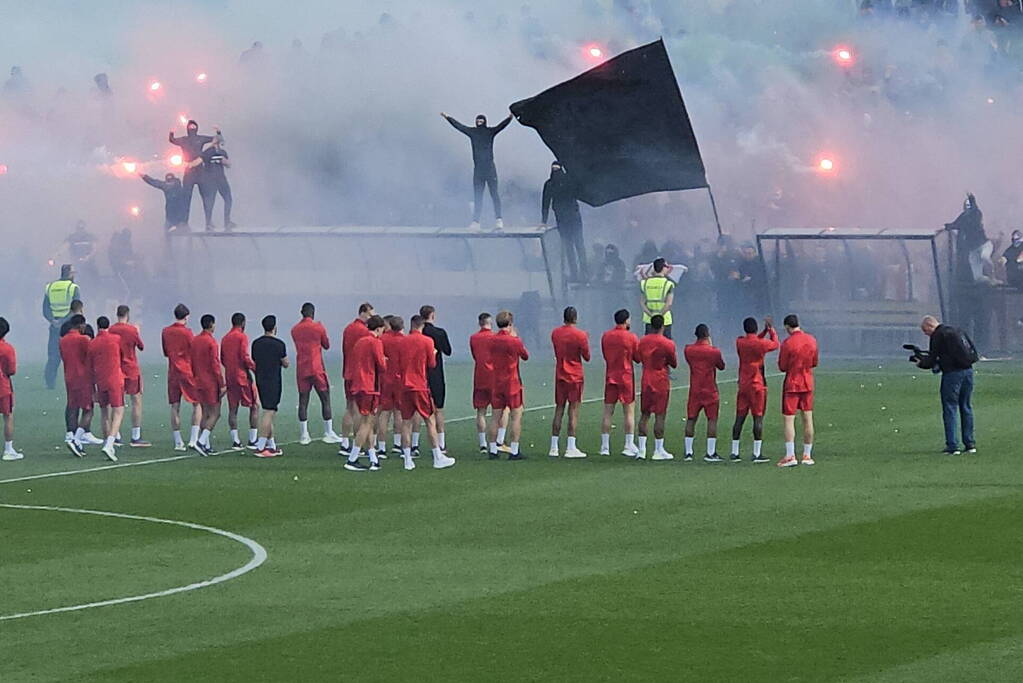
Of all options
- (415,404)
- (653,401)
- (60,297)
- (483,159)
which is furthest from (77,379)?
(483,159)

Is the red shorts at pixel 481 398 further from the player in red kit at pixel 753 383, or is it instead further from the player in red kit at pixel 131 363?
the player in red kit at pixel 131 363

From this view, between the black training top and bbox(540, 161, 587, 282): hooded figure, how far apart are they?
48.3 ft

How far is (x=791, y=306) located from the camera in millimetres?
39219

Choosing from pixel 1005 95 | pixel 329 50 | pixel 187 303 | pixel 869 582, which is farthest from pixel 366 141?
pixel 869 582

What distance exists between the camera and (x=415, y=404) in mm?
22281

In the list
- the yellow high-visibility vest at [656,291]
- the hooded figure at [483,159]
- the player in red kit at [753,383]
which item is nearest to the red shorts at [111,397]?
the player in red kit at [753,383]

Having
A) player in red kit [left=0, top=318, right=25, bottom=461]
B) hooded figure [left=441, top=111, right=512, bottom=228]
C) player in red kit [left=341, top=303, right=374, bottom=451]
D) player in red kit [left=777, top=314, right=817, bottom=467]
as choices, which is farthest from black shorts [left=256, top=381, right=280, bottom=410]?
hooded figure [left=441, top=111, right=512, bottom=228]

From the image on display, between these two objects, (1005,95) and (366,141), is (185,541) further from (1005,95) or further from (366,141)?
(1005,95)

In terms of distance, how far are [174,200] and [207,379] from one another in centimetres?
1943

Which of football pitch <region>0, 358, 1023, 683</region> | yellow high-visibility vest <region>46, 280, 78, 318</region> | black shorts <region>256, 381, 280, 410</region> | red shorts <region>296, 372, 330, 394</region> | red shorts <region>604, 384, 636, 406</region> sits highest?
yellow high-visibility vest <region>46, 280, 78, 318</region>

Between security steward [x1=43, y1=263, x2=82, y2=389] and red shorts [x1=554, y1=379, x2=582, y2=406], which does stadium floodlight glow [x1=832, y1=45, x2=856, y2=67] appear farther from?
red shorts [x1=554, y1=379, x2=582, y2=406]

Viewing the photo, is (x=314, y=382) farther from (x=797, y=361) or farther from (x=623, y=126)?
(x=623, y=126)

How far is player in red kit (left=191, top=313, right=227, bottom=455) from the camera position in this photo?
24.8 meters

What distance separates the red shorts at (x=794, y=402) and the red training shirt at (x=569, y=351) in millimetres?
2527
